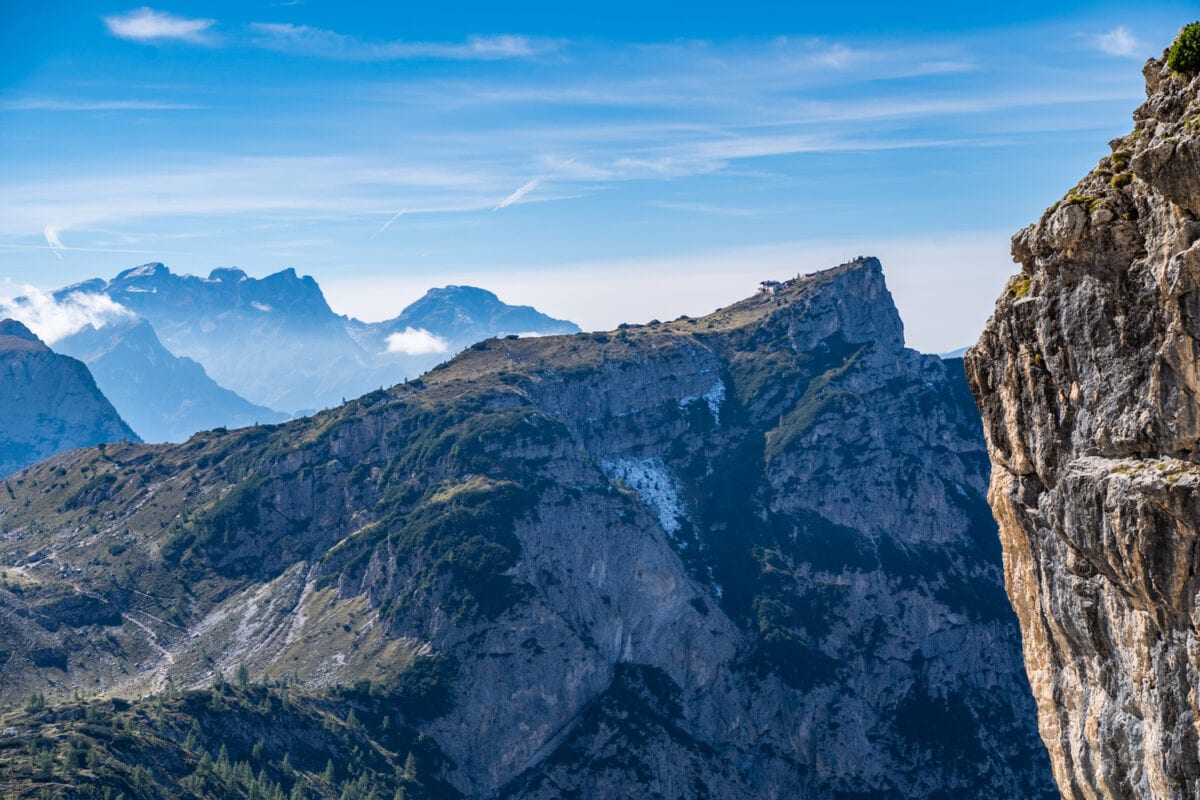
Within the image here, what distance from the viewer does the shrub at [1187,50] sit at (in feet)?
198

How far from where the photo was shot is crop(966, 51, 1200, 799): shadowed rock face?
2133 inches

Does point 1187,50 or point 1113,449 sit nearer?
point 1113,449

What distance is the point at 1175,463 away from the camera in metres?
54.2

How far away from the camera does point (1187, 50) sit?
6072 centimetres

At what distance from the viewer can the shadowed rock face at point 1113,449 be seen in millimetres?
54188

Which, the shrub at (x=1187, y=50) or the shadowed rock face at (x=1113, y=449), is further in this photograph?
the shrub at (x=1187, y=50)

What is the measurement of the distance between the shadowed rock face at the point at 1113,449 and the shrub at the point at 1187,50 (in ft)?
2.41

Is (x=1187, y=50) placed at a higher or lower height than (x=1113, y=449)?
higher

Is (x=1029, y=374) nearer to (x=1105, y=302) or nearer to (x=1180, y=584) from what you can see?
(x=1105, y=302)

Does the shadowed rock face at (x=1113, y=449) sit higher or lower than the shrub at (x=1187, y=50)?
lower

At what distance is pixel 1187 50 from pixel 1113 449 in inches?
774

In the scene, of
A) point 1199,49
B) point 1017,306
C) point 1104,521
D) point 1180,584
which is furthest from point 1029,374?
point 1199,49

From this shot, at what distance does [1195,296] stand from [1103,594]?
48.9 ft

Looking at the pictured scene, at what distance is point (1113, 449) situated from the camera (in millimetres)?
57281
